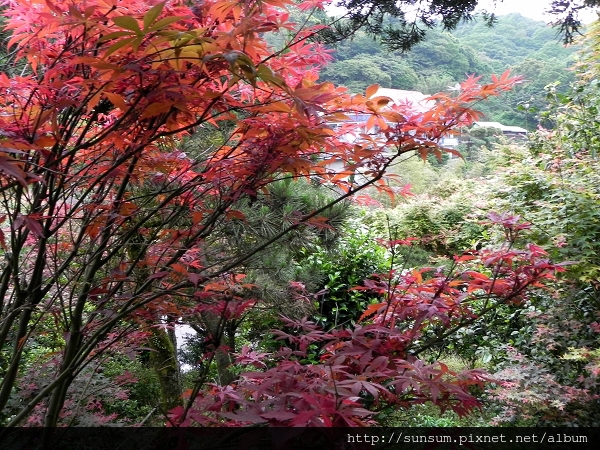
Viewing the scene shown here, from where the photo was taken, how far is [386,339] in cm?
112

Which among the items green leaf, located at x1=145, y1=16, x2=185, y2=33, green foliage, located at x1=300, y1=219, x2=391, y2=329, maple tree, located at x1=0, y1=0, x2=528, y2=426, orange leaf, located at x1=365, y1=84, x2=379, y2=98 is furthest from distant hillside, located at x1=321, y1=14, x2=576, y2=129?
green leaf, located at x1=145, y1=16, x2=185, y2=33

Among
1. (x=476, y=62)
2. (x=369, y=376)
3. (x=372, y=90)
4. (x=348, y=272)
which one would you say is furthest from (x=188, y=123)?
(x=476, y=62)

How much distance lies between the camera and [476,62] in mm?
12039

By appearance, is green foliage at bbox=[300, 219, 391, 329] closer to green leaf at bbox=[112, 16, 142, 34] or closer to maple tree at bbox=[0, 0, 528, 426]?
maple tree at bbox=[0, 0, 528, 426]

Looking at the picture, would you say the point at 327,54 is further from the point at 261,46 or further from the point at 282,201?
the point at 282,201

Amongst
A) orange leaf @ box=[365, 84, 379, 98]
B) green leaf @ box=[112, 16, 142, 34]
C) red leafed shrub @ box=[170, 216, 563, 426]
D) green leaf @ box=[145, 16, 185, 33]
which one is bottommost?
red leafed shrub @ box=[170, 216, 563, 426]

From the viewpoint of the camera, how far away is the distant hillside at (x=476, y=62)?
27.2 feet

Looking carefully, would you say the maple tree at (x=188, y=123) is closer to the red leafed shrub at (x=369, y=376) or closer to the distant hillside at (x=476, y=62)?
the red leafed shrub at (x=369, y=376)

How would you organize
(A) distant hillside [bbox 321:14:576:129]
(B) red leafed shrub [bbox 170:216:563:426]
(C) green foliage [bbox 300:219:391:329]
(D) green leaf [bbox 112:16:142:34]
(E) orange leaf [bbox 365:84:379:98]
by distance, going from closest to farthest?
(D) green leaf [bbox 112:16:142:34], (B) red leafed shrub [bbox 170:216:563:426], (E) orange leaf [bbox 365:84:379:98], (C) green foliage [bbox 300:219:391:329], (A) distant hillside [bbox 321:14:576:129]

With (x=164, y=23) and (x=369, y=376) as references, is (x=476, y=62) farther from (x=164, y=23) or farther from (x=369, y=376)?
(x=164, y=23)

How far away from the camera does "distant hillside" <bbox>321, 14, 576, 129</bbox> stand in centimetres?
830

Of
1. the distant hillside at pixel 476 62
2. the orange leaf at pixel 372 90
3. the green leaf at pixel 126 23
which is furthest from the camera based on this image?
the distant hillside at pixel 476 62

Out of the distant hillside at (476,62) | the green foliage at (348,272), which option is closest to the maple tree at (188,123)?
the green foliage at (348,272)
